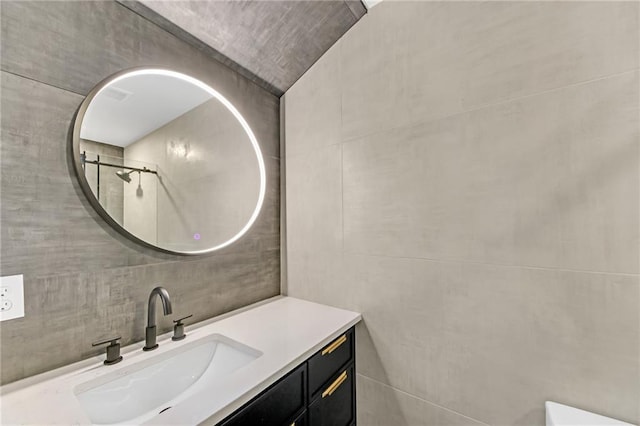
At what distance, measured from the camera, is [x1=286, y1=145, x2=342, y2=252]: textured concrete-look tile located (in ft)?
4.97

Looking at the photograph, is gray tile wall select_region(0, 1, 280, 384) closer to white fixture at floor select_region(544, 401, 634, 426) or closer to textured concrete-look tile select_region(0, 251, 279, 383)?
textured concrete-look tile select_region(0, 251, 279, 383)

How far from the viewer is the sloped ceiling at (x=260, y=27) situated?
46.6 inches

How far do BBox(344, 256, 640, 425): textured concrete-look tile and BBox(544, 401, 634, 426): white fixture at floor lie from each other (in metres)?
0.03

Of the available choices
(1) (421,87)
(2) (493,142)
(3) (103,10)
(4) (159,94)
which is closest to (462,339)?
(2) (493,142)

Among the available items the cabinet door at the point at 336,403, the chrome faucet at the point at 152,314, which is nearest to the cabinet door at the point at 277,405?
the cabinet door at the point at 336,403

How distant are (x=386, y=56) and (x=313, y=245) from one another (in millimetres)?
1083

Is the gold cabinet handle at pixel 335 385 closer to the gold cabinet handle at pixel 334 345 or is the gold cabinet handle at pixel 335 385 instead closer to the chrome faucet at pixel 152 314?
the gold cabinet handle at pixel 334 345

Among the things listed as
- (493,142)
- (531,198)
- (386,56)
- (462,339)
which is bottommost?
(462,339)

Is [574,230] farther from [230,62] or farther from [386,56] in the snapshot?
[230,62]

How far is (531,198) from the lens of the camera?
3.23 ft

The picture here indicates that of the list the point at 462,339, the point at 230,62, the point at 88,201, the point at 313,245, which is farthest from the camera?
the point at 313,245

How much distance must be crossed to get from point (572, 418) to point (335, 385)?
0.84m

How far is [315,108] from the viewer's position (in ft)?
5.30

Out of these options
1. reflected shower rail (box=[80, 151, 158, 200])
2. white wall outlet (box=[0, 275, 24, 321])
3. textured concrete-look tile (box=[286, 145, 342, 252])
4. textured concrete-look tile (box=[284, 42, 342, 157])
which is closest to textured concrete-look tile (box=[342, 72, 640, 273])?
textured concrete-look tile (box=[286, 145, 342, 252])
